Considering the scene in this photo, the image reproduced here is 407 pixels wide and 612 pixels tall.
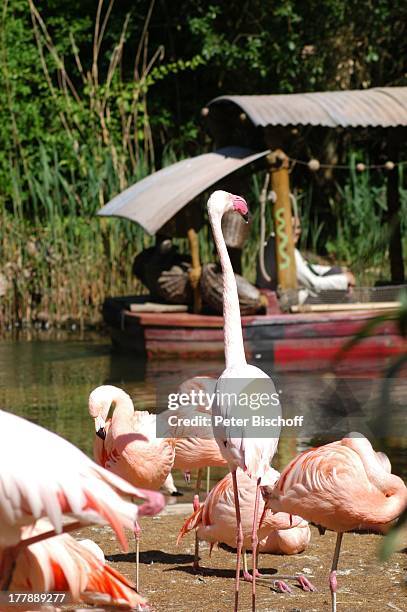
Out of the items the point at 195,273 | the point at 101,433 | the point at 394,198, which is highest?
the point at 394,198

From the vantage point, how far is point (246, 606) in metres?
5.01

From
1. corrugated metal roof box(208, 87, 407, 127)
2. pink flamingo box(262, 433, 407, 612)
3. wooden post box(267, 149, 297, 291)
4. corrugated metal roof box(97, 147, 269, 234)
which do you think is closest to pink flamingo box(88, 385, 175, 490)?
pink flamingo box(262, 433, 407, 612)

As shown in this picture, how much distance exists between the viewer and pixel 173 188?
11.8 m

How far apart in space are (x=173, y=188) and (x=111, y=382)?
2.04 meters

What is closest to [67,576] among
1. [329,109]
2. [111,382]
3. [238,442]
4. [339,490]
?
[238,442]

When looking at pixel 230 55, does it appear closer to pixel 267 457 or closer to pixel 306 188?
pixel 306 188

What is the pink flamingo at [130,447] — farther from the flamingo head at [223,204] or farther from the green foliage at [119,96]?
the green foliage at [119,96]

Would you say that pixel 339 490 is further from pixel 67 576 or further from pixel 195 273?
pixel 195 273

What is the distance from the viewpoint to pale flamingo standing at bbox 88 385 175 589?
542 centimetres

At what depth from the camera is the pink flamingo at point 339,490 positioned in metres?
4.86

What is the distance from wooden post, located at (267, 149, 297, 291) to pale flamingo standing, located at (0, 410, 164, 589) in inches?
342

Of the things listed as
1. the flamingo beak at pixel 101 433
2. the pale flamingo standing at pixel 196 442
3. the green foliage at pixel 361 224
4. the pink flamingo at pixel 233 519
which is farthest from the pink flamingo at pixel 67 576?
the green foliage at pixel 361 224

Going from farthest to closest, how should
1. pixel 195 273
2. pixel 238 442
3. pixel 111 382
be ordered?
pixel 195 273, pixel 111 382, pixel 238 442

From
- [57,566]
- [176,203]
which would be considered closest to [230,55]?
[176,203]
